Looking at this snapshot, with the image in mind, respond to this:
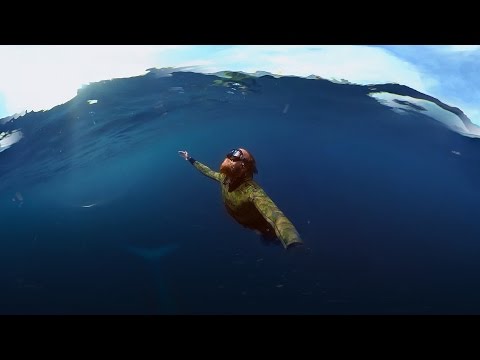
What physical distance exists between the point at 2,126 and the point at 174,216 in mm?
2104

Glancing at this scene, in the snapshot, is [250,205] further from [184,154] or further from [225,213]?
[184,154]

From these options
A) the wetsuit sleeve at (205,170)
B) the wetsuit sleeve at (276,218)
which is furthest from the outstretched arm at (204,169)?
the wetsuit sleeve at (276,218)

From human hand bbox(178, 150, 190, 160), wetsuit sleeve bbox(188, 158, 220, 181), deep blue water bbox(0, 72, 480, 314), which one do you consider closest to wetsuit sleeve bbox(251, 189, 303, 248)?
deep blue water bbox(0, 72, 480, 314)

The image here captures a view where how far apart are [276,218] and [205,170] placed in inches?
38.8

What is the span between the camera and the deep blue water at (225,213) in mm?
3730

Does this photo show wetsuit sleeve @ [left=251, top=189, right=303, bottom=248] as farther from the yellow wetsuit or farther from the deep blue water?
the deep blue water

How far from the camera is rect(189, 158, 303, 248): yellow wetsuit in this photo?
11.2 ft

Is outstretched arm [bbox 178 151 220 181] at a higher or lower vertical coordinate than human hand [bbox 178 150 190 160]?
lower

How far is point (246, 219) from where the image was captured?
368 centimetres

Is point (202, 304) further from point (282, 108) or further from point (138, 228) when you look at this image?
point (282, 108)

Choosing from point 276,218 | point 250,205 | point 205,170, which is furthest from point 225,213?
point 276,218

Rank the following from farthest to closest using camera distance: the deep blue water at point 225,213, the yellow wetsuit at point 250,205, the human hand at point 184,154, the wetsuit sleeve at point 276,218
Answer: the human hand at point 184,154 < the deep blue water at point 225,213 < the yellow wetsuit at point 250,205 < the wetsuit sleeve at point 276,218

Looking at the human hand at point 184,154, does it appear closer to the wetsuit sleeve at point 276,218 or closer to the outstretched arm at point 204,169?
the outstretched arm at point 204,169

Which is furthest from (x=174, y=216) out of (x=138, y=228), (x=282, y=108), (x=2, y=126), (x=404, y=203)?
(x=404, y=203)
